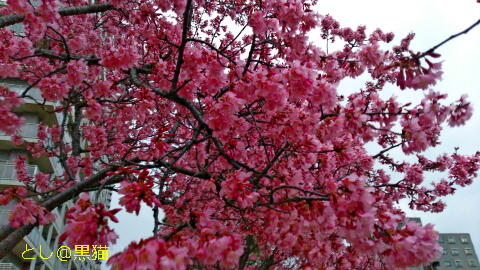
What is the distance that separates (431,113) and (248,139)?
2.76 metres

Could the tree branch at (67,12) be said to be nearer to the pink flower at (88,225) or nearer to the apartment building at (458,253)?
the pink flower at (88,225)

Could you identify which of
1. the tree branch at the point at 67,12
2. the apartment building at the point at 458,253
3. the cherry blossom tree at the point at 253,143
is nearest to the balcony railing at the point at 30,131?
the cherry blossom tree at the point at 253,143

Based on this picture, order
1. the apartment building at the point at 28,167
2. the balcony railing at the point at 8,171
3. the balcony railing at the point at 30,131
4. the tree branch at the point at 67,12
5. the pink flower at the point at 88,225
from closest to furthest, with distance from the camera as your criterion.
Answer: the pink flower at the point at 88,225 < the tree branch at the point at 67,12 < the apartment building at the point at 28,167 < the balcony railing at the point at 8,171 < the balcony railing at the point at 30,131

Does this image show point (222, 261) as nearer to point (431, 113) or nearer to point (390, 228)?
point (390, 228)

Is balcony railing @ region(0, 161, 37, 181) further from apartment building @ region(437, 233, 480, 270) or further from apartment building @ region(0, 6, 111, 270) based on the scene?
apartment building @ region(437, 233, 480, 270)

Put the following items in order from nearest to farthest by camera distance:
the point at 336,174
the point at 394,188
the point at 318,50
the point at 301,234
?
the point at 301,234 → the point at 318,50 → the point at 336,174 → the point at 394,188

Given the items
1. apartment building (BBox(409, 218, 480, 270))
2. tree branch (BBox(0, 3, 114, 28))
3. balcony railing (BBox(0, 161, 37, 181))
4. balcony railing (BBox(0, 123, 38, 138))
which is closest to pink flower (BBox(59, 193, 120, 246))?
tree branch (BBox(0, 3, 114, 28))

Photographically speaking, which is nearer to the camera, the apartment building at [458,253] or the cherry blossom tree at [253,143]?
the cherry blossom tree at [253,143]

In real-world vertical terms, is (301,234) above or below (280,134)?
below

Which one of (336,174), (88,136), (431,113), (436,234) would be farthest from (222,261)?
(88,136)

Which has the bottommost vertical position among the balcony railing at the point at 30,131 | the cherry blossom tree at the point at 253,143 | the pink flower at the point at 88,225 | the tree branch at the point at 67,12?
the pink flower at the point at 88,225

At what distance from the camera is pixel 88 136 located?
26.6 feet

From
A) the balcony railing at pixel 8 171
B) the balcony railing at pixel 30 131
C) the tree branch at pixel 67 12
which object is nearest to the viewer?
the tree branch at pixel 67 12

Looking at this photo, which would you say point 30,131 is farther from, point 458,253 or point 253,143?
point 458,253
